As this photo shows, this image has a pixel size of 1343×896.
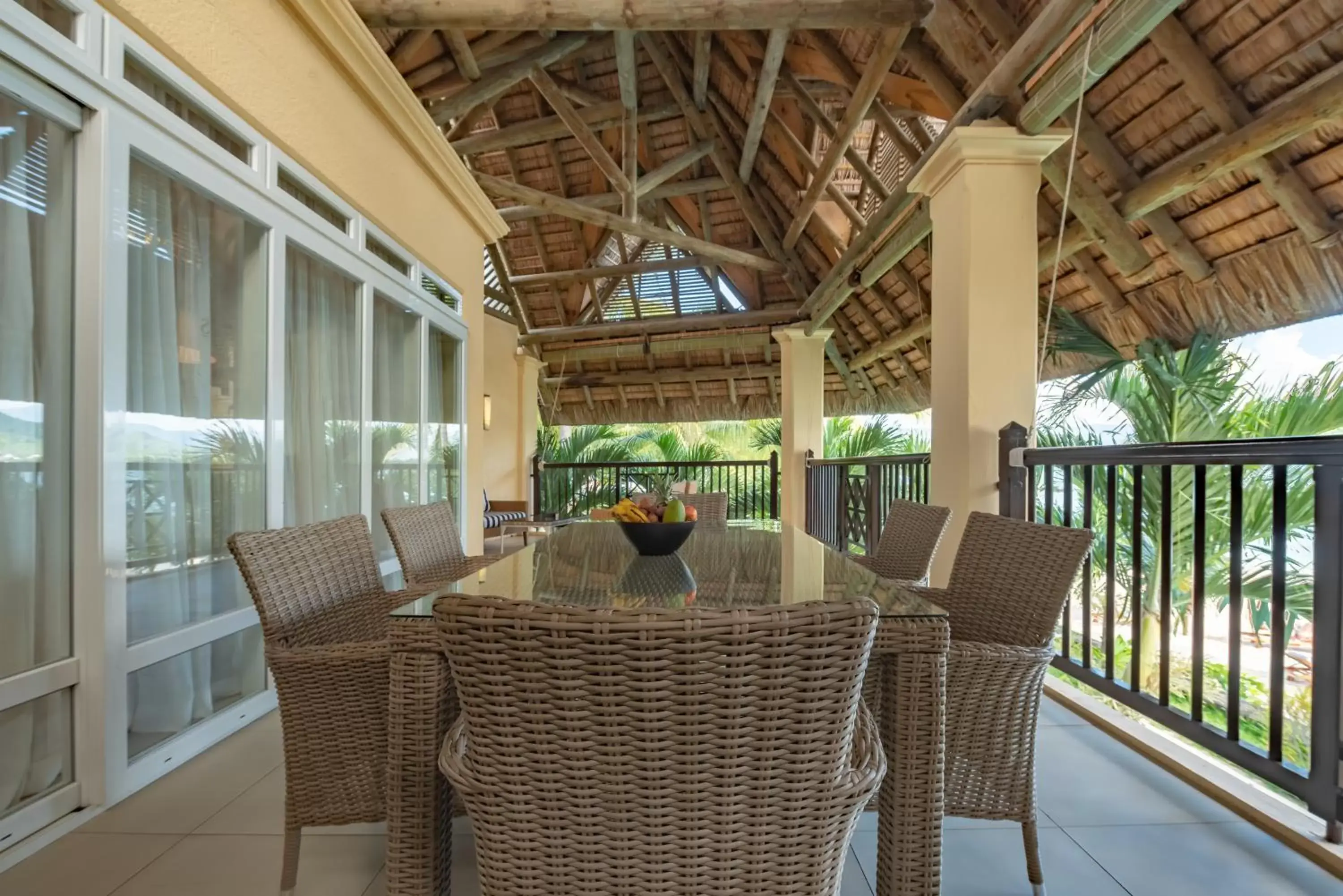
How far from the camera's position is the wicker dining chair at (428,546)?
6.56 feet


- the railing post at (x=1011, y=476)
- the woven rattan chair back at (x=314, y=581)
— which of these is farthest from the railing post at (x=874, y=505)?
the woven rattan chair back at (x=314, y=581)

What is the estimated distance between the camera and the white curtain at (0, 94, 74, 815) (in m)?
1.61

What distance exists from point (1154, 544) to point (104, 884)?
476cm

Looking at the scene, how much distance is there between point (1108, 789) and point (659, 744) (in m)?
1.84

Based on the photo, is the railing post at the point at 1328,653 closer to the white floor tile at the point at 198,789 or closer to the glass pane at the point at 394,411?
the white floor tile at the point at 198,789

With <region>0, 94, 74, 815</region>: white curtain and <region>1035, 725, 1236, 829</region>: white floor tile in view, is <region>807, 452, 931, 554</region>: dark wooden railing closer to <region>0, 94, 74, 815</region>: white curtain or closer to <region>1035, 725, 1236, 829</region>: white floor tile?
<region>1035, 725, 1236, 829</region>: white floor tile

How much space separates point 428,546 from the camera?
220 cm

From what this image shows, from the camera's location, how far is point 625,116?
6.44m

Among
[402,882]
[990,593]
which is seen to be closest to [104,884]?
[402,882]

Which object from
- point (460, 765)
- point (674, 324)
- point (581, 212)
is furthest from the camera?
point (674, 324)

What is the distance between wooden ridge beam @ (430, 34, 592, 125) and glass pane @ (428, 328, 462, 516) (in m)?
1.90

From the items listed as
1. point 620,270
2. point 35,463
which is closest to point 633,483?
point 620,270

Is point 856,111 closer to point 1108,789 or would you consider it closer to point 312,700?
point 1108,789

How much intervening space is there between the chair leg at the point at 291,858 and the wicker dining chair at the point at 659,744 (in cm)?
80
